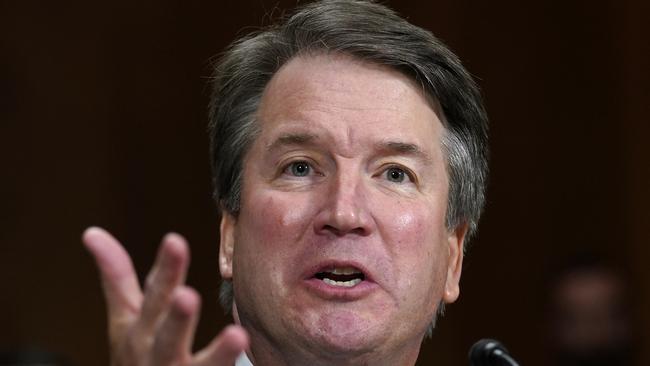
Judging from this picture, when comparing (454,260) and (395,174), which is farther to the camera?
(454,260)

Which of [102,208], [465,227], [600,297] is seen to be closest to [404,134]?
[465,227]

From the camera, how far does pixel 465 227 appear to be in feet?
10.4

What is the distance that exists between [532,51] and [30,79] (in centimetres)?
256

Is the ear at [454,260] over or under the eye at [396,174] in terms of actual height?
under

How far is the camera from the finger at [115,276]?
2025mm

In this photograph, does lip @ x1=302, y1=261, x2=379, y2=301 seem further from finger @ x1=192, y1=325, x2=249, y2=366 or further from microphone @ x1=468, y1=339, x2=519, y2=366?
Result: finger @ x1=192, y1=325, x2=249, y2=366

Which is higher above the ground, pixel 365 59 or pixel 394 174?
pixel 365 59

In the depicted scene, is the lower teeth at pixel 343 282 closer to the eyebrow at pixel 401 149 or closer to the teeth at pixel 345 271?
the teeth at pixel 345 271

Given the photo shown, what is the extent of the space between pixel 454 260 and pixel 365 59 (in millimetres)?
550

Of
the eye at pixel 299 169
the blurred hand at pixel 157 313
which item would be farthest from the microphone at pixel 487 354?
the blurred hand at pixel 157 313

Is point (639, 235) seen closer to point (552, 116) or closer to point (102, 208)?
point (552, 116)

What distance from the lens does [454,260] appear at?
3.14 m

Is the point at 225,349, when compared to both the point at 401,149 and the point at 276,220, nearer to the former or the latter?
the point at 276,220

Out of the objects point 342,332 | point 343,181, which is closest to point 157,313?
point 342,332
